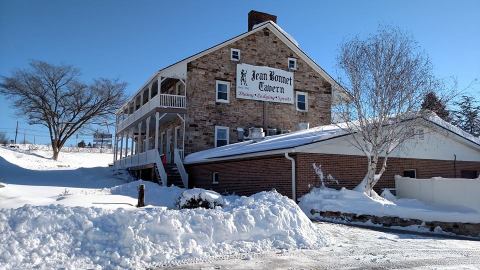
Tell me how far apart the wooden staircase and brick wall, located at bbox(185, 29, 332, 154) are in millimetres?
1635

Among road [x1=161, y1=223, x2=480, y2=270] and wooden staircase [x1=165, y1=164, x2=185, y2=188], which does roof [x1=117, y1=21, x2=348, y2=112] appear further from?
road [x1=161, y1=223, x2=480, y2=270]

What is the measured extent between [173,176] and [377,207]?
45.6 feet

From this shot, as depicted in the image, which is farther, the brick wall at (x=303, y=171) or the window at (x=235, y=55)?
the window at (x=235, y=55)

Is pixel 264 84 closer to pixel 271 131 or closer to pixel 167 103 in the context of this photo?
pixel 271 131

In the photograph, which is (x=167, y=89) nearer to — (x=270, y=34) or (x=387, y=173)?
(x=270, y=34)

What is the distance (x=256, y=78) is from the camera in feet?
98.1

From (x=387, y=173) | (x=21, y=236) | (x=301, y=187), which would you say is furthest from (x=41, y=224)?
(x=387, y=173)

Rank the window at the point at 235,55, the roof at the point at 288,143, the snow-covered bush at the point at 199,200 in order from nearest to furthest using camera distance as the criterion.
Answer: the snow-covered bush at the point at 199,200 < the roof at the point at 288,143 < the window at the point at 235,55

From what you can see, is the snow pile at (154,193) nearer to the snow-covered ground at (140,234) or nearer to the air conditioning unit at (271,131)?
the snow-covered ground at (140,234)

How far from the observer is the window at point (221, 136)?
28.6m

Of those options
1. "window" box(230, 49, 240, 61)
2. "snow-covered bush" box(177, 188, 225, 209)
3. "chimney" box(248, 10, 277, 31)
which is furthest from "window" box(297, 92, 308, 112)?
"snow-covered bush" box(177, 188, 225, 209)

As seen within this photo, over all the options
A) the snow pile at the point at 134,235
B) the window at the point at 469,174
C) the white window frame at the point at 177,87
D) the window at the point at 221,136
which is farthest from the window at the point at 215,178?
the snow pile at the point at 134,235

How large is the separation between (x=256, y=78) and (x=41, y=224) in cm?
2244

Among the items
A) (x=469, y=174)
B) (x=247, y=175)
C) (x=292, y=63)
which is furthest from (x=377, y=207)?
(x=292, y=63)
